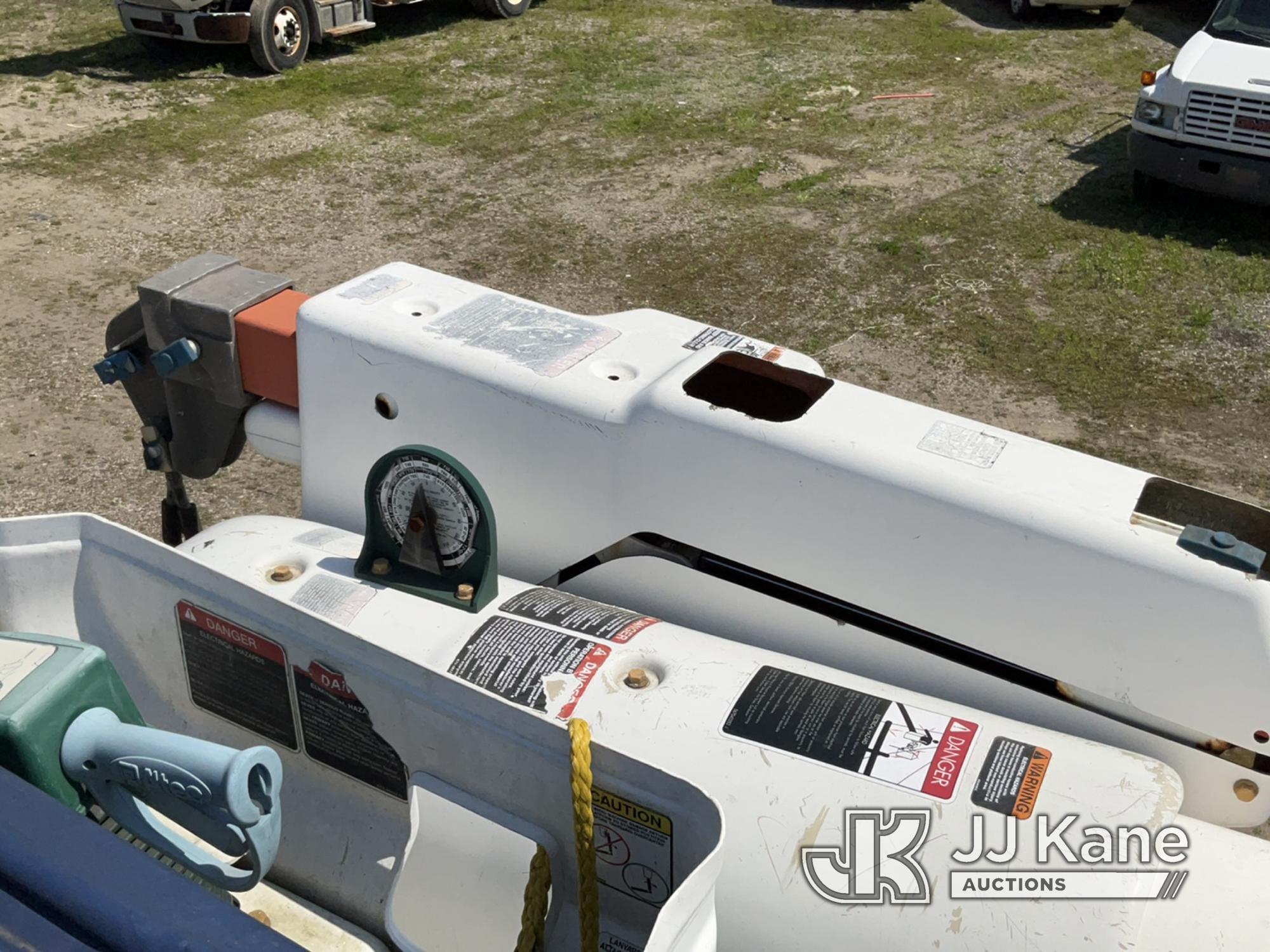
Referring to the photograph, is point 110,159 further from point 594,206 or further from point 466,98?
point 594,206

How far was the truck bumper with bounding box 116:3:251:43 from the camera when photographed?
8680mm

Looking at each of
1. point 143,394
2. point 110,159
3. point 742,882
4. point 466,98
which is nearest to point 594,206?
point 466,98

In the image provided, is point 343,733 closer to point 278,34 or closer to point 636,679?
point 636,679

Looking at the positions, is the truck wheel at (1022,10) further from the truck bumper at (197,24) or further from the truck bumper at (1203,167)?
the truck bumper at (197,24)

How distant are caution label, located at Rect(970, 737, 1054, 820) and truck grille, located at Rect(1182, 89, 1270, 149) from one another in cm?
551

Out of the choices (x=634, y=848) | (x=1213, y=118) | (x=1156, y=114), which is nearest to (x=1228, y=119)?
(x=1213, y=118)

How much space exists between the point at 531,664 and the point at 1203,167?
5.75 metres

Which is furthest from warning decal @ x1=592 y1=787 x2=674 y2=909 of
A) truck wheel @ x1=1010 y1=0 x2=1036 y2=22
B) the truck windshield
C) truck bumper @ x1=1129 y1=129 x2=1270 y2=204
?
truck wheel @ x1=1010 y1=0 x2=1036 y2=22

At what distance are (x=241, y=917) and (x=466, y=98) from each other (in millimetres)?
8204

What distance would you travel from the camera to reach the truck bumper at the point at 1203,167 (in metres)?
6.37

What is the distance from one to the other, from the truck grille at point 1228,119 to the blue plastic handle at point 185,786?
637 centimetres

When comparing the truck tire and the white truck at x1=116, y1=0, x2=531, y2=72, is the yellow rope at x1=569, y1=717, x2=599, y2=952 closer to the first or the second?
the white truck at x1=116, y1=0, x2=531, y2=72

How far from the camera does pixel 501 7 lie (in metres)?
10.5

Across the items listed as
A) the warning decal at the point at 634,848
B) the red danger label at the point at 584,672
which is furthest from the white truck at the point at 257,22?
the warning decal at the point at 634,848
